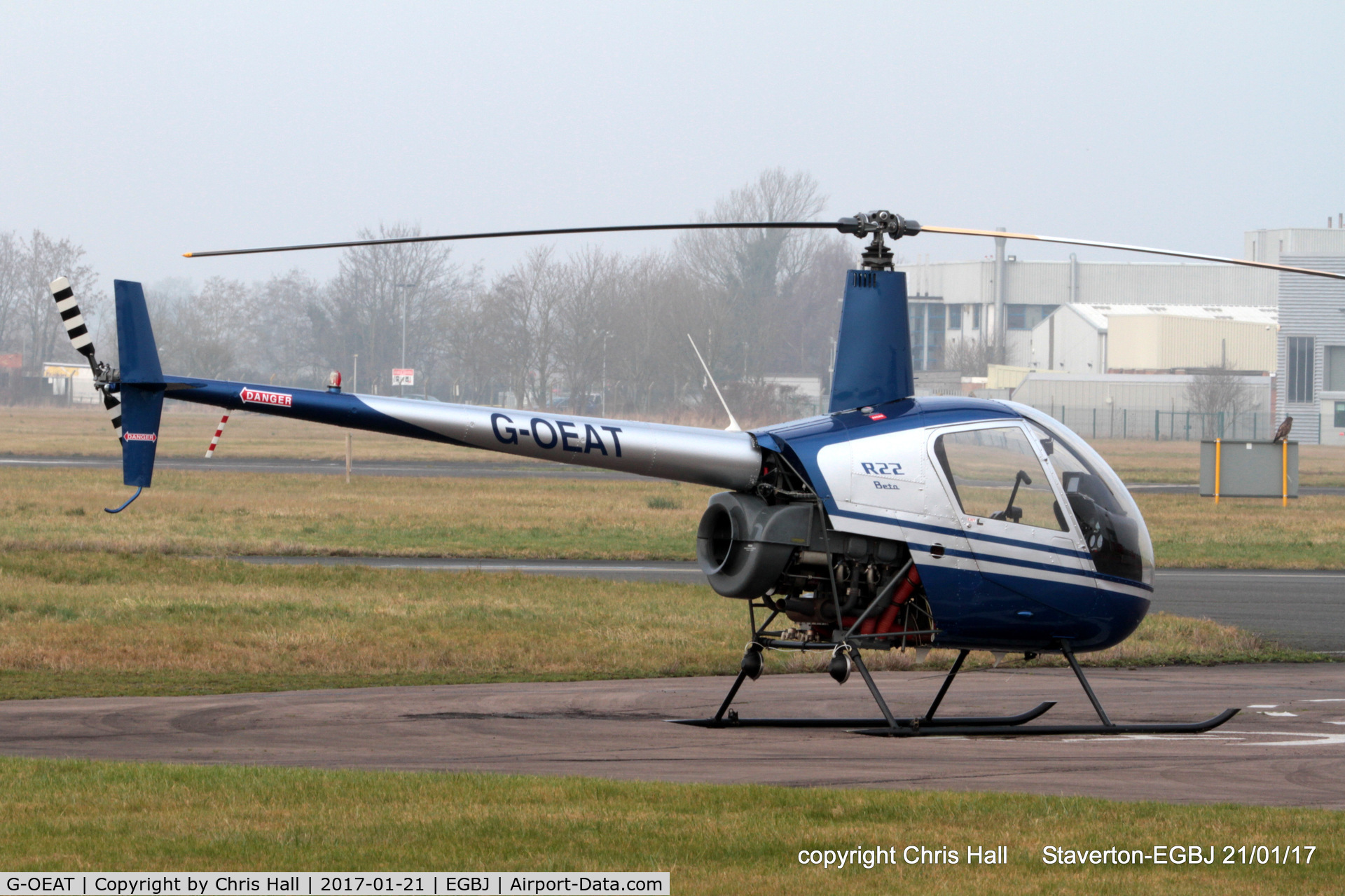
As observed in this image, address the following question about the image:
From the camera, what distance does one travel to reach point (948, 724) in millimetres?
11109

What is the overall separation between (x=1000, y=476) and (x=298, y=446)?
57419 mm

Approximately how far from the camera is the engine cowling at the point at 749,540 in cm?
1052

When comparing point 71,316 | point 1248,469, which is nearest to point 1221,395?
point 1248,469

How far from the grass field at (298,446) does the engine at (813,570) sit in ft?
116

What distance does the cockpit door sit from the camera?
1064 cm

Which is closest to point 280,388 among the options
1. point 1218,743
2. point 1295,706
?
point 1218,743

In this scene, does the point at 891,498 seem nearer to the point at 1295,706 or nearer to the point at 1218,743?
the point at 1218,743

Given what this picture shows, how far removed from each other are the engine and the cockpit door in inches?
23.9

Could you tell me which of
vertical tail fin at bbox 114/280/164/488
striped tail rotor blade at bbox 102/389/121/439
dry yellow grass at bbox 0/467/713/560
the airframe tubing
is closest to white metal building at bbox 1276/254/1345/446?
the airframe tubing

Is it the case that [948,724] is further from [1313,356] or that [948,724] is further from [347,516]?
[1313,356]

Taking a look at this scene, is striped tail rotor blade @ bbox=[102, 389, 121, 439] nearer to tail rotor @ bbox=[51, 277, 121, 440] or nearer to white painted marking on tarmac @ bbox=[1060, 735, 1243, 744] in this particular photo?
tail rotor @ bbox=[51, 277, 121, 440]

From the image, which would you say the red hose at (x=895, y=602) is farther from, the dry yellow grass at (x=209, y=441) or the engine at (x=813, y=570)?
the dry yellow grass at (x=209, y=441)

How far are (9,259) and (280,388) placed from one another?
11598cm

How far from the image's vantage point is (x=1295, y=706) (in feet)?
40.5
